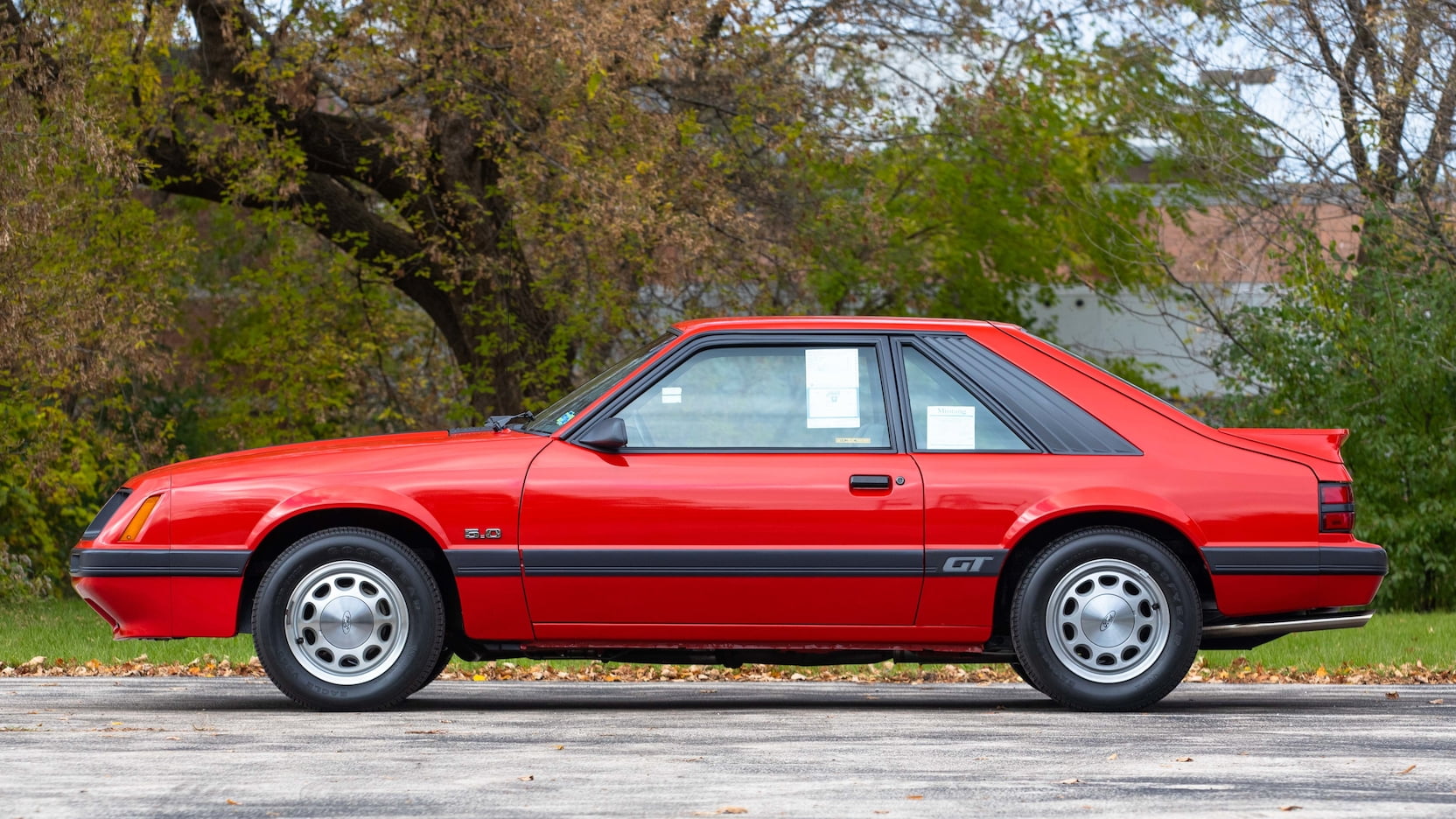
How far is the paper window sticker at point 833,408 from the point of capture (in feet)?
24.1

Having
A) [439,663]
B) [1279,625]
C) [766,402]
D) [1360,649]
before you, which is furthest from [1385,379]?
[439,663]

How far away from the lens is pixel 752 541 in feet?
23.4

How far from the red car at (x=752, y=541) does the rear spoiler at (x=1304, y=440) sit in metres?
0.03

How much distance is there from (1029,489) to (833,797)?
2.33 metres

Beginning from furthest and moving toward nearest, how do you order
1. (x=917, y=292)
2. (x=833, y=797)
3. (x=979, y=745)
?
(x=917, y=292), (x=979, y=745), (x=833, y=797)

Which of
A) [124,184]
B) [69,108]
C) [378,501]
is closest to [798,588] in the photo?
[378,501]

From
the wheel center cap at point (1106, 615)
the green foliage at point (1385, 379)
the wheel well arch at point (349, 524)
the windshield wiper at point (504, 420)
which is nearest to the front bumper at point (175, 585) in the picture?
the wheel well arch at point (349, 524)

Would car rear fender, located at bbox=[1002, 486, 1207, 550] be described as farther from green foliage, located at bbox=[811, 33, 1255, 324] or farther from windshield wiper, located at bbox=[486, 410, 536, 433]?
green foliage, located at bbox=[811, 33, 1255, 324]

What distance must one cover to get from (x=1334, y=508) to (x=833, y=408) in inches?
81.7

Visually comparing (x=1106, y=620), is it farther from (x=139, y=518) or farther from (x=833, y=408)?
(x=139, y=518)

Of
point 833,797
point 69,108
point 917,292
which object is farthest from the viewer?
point 917,292

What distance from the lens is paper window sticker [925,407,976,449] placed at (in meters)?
7.33

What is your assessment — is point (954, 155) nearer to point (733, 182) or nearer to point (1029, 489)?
point (733, 182)

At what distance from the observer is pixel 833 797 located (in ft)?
17.1
